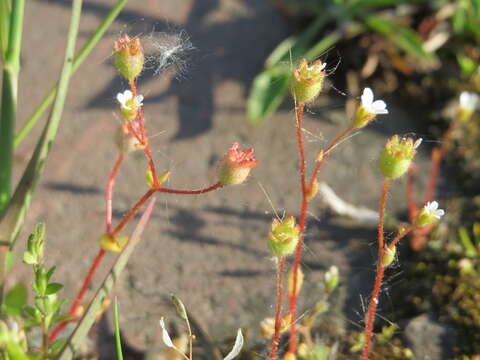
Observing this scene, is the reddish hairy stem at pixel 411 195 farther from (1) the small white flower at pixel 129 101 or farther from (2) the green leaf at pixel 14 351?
(2) the green leaf at pixel 14 351

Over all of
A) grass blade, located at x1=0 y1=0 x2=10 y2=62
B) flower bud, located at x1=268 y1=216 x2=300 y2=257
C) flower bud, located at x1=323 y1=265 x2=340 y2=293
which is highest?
grass blade, located at x1=0 y1=0 x2=10 y2=62

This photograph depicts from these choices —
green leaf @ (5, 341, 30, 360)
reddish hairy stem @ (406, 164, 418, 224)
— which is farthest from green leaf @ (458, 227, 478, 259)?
green leaf @ (5, 341, 30, 360)

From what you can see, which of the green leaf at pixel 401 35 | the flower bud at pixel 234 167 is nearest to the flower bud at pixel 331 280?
the flower bud at pixel 234 167

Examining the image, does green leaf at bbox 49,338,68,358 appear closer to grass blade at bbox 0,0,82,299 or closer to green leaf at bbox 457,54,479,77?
grass blade at bbox 0,0,82,299

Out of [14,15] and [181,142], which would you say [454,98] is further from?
[14,15]

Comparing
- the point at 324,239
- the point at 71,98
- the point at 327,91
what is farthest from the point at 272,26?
the point at 324,239

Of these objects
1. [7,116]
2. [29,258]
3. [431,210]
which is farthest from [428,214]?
[7,116]
